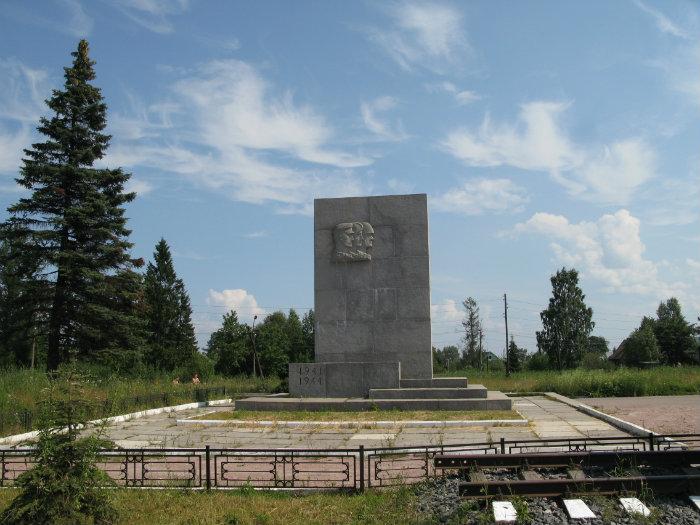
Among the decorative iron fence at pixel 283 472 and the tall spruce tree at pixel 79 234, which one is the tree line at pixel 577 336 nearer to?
the tall spruce tree at pixel 79 234

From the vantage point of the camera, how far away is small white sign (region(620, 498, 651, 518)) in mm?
6294

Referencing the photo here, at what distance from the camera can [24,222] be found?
29.2 meters

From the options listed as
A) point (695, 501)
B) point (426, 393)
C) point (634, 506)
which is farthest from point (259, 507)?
point (426, 393)

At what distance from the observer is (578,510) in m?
6.34

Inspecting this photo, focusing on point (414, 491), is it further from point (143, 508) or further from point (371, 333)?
point (371, 333)

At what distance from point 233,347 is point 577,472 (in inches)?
1483

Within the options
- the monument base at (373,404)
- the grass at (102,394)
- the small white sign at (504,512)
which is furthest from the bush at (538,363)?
the small white sign at (504,512)

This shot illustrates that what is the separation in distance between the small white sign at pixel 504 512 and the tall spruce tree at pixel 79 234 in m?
25.7

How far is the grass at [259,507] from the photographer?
6719 millimetres

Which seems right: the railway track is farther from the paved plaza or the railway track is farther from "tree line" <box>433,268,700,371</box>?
"tree line" <box>433,268,700,371</box>

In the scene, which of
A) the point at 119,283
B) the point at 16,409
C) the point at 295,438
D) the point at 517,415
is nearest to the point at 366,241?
the point at 517,415

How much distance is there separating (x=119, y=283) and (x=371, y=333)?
16859mm

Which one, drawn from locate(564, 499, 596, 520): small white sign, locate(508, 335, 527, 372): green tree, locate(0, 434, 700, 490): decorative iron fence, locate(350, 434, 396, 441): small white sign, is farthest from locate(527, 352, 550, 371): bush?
locate(564, 499, 596, 520): small white sign

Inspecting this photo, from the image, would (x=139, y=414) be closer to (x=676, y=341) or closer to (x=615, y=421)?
(x=615, y=421)
